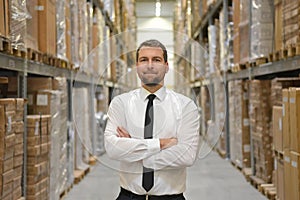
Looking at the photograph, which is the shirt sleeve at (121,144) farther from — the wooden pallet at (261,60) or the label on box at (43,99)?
the wooden pallet at (261,60)

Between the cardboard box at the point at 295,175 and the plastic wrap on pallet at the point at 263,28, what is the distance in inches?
71.4

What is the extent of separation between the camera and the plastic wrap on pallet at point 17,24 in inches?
142

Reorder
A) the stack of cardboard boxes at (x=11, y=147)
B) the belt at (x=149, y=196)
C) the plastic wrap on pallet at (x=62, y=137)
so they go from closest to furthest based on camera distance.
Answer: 1. the belt at (x=149, y=196)
2. the stack of cardboard boxes at (x=11, y=147)
3. the plastic wrap on pallet at (x=62, y=137)

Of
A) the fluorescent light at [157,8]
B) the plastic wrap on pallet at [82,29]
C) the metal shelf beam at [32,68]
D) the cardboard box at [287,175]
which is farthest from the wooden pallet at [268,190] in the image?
the plastic wrap on pallet at [82,29]

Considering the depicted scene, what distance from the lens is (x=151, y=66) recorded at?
2.56 meters

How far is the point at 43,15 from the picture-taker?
15.1 feet

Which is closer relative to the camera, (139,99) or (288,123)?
(139,99)

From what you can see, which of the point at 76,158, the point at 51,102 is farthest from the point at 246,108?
the point at 51,102

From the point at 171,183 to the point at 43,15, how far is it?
8.34ft

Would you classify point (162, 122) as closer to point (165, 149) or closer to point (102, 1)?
point (165, 149)

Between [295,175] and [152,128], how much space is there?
1.61m

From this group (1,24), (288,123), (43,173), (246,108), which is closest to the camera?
(1,24)

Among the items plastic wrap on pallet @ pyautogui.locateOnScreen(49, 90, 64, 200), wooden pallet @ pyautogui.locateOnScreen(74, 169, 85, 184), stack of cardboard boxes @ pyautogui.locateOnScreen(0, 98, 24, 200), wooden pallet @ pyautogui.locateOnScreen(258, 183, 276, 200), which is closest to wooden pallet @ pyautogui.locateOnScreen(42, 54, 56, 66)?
plastic wrap on pallet @ pyautogui.locateOnScreen(49, 90, 64, 200)

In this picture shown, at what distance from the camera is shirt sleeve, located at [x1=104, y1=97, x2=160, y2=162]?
248 cm
